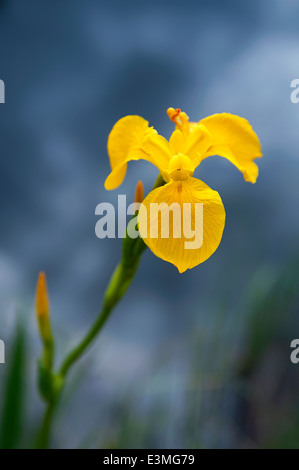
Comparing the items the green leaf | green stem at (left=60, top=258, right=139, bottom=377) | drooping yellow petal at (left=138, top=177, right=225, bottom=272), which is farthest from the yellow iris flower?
the green leaf

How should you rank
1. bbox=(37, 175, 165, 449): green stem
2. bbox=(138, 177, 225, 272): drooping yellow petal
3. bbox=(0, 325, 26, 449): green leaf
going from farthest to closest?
bbox=(0, 325, 26, 449): green leaf → bbox=(37, 175, 165, 449): green stem → bbox=(138, 177, 225, 272): drooping yellow petal

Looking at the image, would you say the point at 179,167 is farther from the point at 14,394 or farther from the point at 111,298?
the point at 14,394

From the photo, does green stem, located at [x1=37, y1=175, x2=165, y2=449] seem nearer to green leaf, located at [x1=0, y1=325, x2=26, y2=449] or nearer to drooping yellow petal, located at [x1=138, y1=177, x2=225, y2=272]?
drooping yellow petal, located at [x1=138, y1=177, x2=225, y2=272]

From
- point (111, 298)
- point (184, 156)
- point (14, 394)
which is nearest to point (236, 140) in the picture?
point (184, 156)

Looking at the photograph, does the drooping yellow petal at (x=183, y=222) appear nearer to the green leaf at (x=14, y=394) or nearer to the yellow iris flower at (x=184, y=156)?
the yellow iris flower at (x=184, y=156)

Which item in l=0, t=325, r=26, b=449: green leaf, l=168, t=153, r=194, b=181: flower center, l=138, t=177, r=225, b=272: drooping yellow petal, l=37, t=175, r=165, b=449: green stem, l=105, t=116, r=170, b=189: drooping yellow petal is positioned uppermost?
l=105, t=116, r=170, b=189: drooping yellow petal
